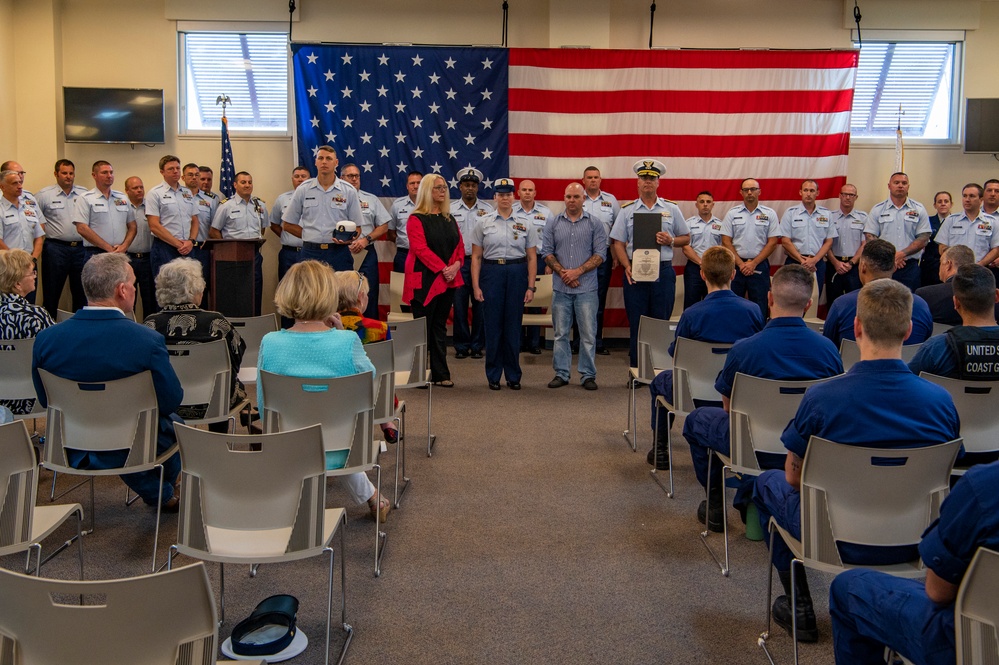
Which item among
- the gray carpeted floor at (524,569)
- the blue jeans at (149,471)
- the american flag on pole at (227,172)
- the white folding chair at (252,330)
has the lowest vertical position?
the gray carpeted floor at (524,569)

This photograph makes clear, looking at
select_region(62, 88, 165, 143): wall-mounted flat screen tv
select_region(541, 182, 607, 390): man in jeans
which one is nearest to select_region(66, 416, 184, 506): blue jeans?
select_region(541, 182, 607, 390): man in jeans

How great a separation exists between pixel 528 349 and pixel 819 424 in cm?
641

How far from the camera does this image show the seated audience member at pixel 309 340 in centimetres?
336

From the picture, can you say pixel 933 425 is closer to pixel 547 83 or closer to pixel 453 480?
pixel 453 480

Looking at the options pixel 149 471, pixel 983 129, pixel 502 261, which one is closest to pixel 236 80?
pixel 502 261

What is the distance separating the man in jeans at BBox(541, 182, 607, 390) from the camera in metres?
7.01

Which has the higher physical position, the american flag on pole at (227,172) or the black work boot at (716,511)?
the american flag on pole at (227,172)

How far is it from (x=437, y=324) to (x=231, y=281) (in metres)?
2.11

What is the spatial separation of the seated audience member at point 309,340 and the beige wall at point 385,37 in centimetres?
625

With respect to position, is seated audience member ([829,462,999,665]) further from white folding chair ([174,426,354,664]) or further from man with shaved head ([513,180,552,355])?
man with shaved head ([513,180,552,355])

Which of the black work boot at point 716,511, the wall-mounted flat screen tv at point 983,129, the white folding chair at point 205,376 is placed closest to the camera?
the black work boot at point 716,511

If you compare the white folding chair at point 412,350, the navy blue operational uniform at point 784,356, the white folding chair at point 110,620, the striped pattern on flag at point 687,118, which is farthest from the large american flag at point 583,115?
the white folding chair at point 110,620

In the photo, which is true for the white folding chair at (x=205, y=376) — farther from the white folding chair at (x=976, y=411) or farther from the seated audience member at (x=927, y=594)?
the white folding chair at (x=976, y=411)

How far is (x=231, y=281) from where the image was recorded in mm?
7617
